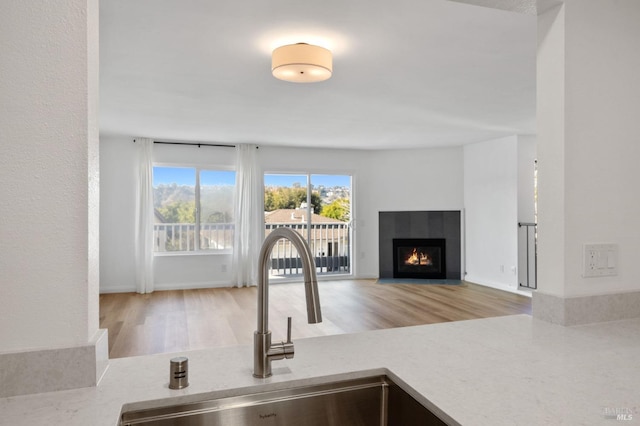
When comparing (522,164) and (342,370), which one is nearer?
(342,370)

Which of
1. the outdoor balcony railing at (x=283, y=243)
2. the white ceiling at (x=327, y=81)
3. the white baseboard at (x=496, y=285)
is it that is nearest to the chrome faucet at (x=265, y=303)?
the white ceiling at (x=327, y=81)

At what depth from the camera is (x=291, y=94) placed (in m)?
4.21

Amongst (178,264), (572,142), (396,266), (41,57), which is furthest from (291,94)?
(396,266)

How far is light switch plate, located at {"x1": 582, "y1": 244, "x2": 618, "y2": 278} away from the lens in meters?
1.41

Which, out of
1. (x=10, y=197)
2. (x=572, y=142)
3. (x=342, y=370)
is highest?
(x=572, y=142)

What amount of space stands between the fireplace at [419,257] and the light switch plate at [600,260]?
6.55m

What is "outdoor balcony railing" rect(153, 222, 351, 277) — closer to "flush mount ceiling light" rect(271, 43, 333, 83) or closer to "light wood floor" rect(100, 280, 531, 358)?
"light wood floor" rect(100, 280, 531, 358)

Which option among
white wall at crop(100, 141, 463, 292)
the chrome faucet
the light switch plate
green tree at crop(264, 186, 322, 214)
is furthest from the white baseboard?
the chrome faucet

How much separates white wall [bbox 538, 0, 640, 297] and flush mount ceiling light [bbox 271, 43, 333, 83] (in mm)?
1729

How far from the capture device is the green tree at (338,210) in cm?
793

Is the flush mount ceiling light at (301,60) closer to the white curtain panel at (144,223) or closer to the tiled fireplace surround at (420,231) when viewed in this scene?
the white curtain panel at (144,223)

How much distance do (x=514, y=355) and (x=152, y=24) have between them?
2.68 metres

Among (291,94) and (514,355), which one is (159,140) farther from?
(514,355)

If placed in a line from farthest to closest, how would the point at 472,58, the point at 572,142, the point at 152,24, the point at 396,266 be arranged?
the point at 396,266, the point at 472,58, the point at 152,24, the point at 572,142
